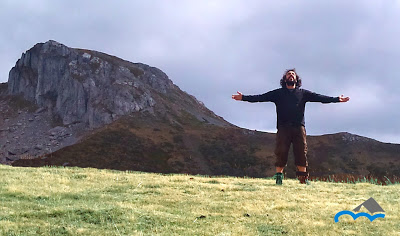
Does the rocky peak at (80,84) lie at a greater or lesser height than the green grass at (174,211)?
greater

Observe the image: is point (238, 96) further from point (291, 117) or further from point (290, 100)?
point (291, 117)

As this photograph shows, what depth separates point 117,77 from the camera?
77.9 metres

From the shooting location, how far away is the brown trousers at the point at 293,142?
537 inches

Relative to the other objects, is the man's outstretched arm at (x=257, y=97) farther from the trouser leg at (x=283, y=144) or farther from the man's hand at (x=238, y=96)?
the trouser leg at (x=283, y=144)

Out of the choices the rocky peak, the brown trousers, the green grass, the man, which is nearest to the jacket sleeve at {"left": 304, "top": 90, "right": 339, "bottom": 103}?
the man

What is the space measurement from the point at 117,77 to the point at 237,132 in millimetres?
30702

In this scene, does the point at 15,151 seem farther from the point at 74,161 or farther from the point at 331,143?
the point at 331,143

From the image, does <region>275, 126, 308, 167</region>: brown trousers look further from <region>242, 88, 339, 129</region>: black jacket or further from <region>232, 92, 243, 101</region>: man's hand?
<region>232, 92, 243, 101</region>: man's hand

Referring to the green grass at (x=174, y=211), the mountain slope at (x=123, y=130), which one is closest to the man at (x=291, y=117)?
the green grass at (x=174, y=211)

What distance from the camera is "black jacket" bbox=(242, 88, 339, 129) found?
13.7 meters

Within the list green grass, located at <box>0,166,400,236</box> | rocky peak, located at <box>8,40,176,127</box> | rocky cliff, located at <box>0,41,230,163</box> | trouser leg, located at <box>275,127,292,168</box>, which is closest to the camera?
green grass, located at <box>0,166,400,236</box>

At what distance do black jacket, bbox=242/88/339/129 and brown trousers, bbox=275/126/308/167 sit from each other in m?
0.23

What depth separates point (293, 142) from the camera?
13.8 meters

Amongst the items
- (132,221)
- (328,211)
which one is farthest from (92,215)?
(328,211)
